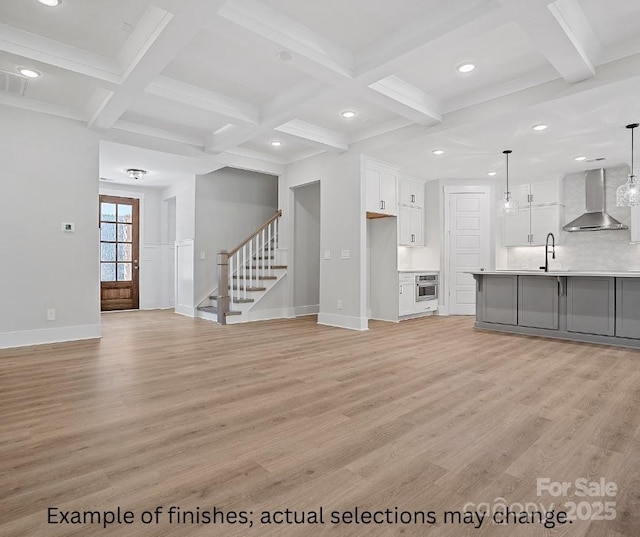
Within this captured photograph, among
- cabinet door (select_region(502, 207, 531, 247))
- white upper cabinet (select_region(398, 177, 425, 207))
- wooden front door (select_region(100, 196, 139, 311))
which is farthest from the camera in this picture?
wooden front door (select_region(100, 196, 139, 311))

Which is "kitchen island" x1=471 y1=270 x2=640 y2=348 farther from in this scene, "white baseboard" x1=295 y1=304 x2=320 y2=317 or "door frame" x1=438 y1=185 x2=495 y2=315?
"white baseboard" x1=295 y1=304 x2=320 y2=317

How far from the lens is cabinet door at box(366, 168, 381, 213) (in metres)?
6.09

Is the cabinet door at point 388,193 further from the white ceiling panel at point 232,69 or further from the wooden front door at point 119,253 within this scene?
the wooden front door at point 119,253

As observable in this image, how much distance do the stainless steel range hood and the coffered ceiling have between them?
96cm

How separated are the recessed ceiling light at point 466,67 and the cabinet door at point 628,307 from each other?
10.2 ft

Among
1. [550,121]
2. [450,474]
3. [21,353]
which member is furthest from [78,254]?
[550,121]

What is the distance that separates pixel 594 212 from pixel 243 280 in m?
6.31

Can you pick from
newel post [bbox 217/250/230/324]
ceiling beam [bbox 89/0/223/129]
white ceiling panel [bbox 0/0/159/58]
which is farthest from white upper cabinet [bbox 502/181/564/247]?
white ceiling panel [bbox 0/0/159/58]

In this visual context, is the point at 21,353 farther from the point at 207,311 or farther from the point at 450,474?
the point at 450,474

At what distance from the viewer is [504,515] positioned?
1481 millimetres

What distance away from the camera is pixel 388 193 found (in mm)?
6520

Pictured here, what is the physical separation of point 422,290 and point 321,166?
9.63 feet

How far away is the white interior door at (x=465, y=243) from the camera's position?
24.9 feet

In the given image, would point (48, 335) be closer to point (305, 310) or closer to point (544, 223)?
point (305, 310)
